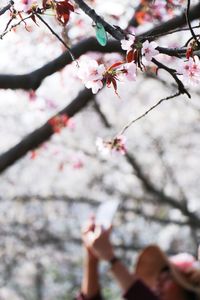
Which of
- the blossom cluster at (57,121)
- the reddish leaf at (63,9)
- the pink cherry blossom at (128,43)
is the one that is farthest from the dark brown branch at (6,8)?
the blossom cluster at (57,121)

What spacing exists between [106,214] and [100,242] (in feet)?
0.40

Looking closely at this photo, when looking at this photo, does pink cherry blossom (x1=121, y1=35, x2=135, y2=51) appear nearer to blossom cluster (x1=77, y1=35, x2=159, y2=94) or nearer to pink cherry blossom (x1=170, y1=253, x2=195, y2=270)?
blossom cluster (x1=77, y1=35, x2=159, y2=94)

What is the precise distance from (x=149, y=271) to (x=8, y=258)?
36.6ft

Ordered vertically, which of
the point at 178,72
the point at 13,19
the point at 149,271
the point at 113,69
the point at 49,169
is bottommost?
the point at 49,169

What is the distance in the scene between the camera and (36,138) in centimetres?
354

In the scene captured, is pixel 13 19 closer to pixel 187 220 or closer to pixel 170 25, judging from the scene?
pixel 170 25

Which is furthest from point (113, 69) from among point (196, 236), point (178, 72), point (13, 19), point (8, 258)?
point (8, 258)

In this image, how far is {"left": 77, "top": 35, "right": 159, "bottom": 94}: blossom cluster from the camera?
1851mm

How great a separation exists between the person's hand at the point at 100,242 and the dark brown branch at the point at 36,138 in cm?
165

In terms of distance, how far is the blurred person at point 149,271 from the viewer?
1768mm

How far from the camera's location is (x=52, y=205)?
476 inches

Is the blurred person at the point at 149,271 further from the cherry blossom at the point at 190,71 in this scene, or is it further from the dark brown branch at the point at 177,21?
the dark brown branch at the point at 177,21

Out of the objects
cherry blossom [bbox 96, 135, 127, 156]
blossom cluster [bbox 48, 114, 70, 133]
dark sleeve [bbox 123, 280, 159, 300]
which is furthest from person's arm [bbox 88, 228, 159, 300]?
blossom cluster [bbox 48, 114, 70, 133]

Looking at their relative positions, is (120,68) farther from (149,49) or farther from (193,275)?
(193,275)
